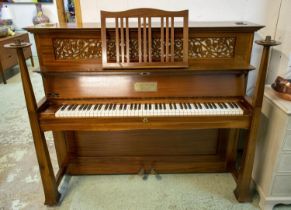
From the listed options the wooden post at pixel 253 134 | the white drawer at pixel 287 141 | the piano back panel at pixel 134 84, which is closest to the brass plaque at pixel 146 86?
the piano back panel at pixel 134 84

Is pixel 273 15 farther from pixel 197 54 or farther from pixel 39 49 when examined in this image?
pixel 39 49

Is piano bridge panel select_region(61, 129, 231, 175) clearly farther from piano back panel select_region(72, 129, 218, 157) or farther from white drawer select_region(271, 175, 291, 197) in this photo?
white drawer select_region(271, 175, 291, 197)

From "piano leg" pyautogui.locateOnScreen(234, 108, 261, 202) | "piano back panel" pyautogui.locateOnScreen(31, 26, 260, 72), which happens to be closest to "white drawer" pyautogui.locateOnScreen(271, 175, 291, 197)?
"piano leg" pyautogui.locateOnScreen(234, 108, 261, 202)

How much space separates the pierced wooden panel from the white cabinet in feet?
2.12

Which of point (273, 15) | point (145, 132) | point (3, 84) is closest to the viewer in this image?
point (273, 15)

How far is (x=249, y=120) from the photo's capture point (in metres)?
1.44

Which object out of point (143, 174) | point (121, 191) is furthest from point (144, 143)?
point (121, 191)

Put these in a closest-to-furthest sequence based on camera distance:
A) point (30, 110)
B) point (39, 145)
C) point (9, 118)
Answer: point (30, 110), point (39, 145), point (9, 118)

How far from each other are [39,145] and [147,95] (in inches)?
30.5

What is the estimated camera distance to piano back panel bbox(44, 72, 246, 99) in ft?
5.11

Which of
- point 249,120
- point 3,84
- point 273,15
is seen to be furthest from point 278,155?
point 3,84

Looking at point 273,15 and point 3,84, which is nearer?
point 273,15

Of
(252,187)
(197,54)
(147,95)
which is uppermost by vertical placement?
(197,54)

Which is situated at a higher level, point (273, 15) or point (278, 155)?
point (273, 15)
